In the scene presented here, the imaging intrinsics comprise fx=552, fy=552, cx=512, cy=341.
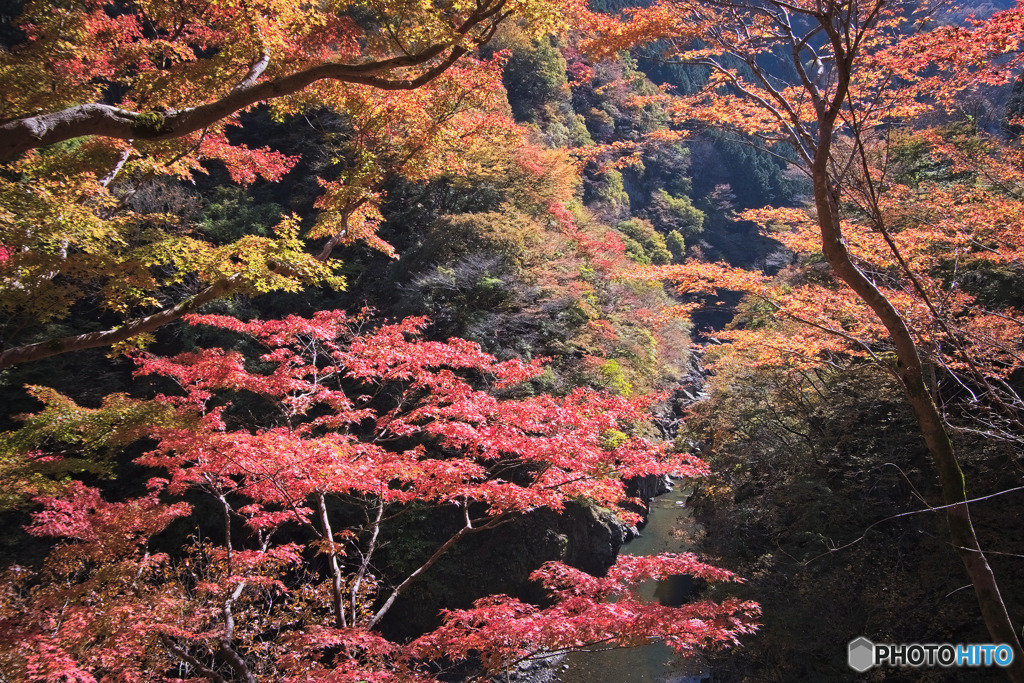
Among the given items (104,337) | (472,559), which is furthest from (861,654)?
(104,337)

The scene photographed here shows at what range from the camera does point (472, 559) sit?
30.3 feet

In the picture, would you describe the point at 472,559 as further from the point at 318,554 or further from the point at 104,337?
the point at 104,337

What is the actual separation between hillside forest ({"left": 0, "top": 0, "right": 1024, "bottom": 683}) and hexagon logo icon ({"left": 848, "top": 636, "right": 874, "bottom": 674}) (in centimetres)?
21

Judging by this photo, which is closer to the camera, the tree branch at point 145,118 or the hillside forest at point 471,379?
the tree branch at point 145,118

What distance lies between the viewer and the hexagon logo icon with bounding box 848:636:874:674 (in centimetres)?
606

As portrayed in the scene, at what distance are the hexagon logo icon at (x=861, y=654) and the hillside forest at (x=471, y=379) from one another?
0.21 m

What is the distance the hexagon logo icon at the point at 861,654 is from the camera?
239 inches

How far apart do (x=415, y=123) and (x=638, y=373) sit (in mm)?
8066

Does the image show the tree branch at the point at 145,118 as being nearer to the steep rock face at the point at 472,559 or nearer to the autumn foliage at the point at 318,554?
the autumn foliage at the point at 318,554

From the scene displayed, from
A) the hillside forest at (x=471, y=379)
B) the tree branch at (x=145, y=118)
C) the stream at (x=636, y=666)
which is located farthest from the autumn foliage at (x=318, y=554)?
the stream at (x=636, y=666)

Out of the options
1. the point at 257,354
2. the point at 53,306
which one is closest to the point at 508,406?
the point at 53,306

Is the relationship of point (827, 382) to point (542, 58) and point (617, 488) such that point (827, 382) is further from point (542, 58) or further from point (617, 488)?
point (542, 58)
